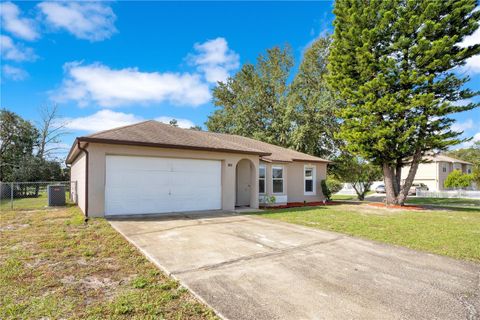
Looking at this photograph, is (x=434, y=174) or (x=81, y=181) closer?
(x=81, y=181)

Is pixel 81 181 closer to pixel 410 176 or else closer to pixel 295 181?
pixel 295 181

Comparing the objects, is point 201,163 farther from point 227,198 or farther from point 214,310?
point 214,310

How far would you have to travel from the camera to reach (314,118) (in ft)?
87.2

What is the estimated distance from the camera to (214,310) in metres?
3.22

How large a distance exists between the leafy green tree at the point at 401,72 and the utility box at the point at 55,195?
15572 millimetres

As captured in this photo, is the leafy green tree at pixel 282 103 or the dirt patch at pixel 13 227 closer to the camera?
the dirt patch at pixel 13 227

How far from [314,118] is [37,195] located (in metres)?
24.0

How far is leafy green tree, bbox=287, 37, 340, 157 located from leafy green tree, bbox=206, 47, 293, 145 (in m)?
1.24

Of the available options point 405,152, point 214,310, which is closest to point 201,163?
point 214,310

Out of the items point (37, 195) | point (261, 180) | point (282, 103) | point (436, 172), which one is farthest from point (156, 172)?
point (436, 172)

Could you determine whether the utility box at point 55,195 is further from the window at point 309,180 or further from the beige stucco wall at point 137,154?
the window at point 309,180

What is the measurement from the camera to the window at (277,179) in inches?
612

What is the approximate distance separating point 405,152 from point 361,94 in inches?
156

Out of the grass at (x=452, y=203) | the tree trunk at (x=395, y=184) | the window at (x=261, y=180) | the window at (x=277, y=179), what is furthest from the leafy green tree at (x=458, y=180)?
the window at (x=261, y=180)
